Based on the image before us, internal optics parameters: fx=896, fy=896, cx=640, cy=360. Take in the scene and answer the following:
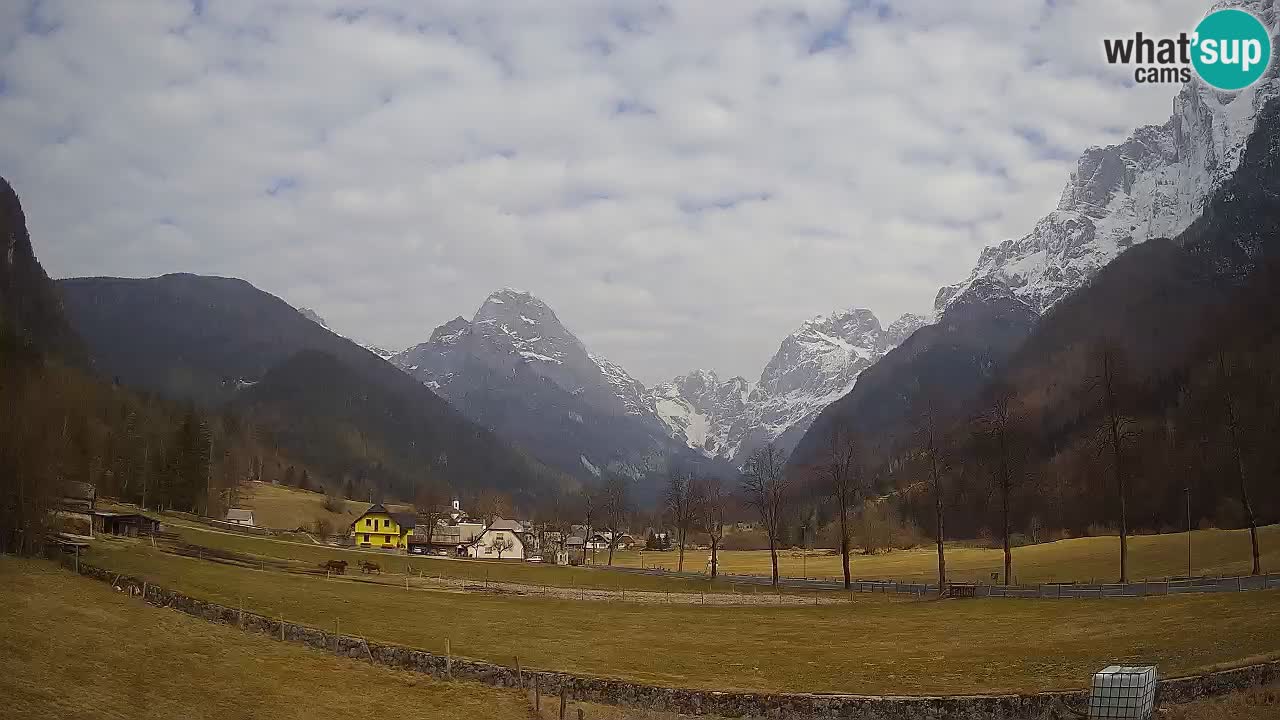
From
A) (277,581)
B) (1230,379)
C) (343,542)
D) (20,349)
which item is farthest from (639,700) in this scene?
(343,542)

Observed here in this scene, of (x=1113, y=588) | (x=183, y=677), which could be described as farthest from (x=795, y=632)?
(x=183, y=677)

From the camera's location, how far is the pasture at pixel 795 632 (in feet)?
124

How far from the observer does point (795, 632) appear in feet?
179

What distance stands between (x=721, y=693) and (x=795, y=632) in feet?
64.0

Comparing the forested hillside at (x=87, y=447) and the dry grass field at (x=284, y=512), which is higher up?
the forested hillside at (x=87, y=447)

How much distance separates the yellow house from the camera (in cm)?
16500

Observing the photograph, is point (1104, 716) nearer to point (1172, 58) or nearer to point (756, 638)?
point (756, 638)

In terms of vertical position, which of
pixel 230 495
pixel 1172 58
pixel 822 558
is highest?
pixel 1172 58

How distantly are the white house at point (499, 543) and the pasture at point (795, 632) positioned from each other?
91.5m

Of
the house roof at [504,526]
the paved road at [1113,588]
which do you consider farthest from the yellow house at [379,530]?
the paved road at [1113,588]

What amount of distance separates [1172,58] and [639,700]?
5777 centimetres

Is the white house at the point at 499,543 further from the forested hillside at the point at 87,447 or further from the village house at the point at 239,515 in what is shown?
the forested hillside at the point at 87,447

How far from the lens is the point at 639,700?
3719 cm

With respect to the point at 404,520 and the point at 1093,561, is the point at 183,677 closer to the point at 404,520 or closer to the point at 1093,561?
the point at 1093,561
